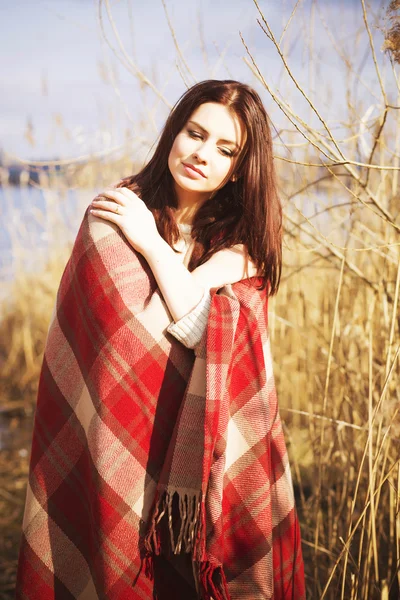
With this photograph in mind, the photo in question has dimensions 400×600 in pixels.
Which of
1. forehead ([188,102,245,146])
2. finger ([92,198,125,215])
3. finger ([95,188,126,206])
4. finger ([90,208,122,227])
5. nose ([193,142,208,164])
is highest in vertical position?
forehead ([188,102,245,146])

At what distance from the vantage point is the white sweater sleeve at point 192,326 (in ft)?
4.30

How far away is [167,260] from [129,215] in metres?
0.15

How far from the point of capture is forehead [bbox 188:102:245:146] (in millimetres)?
1432

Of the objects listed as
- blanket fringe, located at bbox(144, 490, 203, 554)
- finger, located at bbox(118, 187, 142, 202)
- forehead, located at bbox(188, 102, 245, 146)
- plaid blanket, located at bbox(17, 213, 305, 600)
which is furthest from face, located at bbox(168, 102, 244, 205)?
blanket fringe, located at bbox(144, 490, 203, 554)

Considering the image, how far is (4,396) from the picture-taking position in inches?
142

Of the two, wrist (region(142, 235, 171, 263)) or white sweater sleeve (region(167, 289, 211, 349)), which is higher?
wrist (region(142, 235, 171, 263))

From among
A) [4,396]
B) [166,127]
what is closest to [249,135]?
[166,127]

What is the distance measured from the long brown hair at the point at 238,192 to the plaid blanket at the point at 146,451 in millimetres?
124

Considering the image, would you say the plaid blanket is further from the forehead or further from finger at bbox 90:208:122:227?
the forehead

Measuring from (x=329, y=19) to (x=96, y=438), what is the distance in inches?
56.5

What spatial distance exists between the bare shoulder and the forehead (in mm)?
274

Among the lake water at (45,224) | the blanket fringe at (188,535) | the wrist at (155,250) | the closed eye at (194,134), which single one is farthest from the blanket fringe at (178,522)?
the lake water at (45,224)

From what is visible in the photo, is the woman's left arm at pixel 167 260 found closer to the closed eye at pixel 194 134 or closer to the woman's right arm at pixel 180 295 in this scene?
the woman's right arm at pixel 180 295

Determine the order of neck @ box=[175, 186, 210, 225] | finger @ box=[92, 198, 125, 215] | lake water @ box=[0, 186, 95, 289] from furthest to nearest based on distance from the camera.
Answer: lake water @ box=[0, 186, 95, 289] < neck @ box=[175, 186, 210, 225] < finger @ box=[92, 198, 125, 215]
